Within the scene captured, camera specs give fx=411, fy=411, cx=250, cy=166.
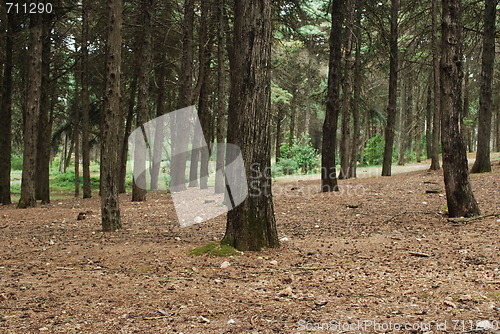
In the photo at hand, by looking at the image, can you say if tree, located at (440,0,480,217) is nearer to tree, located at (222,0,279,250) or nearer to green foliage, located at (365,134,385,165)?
tree, located at (222,0,279,250)

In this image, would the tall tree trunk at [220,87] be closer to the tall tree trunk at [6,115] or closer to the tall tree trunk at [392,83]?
the tall tree trunk at [6,115]

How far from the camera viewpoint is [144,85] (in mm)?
13086

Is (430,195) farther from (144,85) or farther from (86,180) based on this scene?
(86,180)

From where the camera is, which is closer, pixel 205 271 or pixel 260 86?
pixel 205 271

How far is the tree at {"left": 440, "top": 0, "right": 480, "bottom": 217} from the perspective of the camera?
7039 millimetres

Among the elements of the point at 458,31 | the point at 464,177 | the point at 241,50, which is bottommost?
the point at 464,177

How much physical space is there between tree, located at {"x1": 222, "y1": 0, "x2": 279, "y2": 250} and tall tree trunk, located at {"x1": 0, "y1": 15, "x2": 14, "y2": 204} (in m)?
10.9

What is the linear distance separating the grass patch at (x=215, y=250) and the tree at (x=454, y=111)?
416 centimetres

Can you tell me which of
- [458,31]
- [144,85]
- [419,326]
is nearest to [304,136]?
[144,85]

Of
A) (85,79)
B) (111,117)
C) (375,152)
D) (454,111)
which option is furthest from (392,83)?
(375,152)

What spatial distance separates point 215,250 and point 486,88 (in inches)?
503

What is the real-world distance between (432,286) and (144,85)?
11.0 m

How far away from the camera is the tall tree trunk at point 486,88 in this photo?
13.9 metres

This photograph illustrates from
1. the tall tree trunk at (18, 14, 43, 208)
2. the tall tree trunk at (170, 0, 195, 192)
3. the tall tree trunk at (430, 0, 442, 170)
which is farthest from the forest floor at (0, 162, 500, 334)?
the tall tree trunk at (430, 0, 442, 170)
